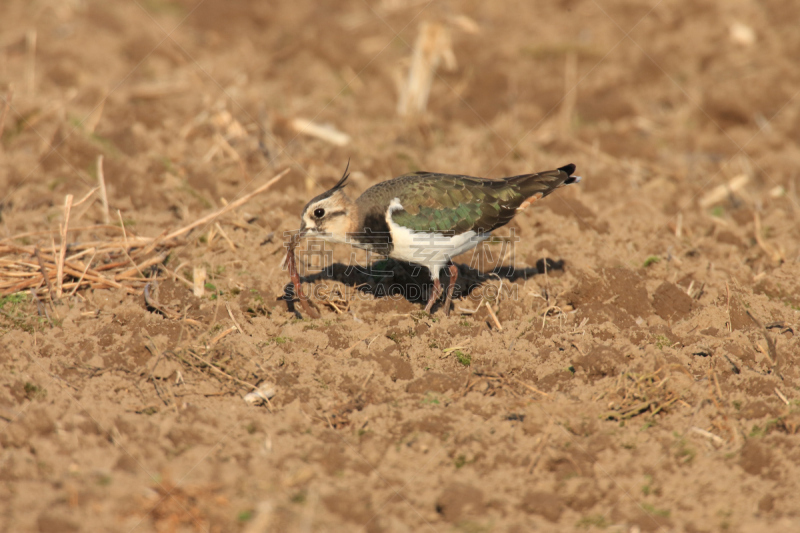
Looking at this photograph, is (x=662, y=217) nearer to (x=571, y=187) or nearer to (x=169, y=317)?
(x=571, y=187)

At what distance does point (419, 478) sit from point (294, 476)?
2.95 ft

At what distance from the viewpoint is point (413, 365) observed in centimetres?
628

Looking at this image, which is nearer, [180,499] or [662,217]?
[180,499]

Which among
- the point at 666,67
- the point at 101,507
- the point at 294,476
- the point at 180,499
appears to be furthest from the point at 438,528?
the point at 666,67

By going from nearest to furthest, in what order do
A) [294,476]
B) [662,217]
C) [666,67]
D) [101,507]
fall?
[101,507]
[294,476]
[662,217]
[666,67]

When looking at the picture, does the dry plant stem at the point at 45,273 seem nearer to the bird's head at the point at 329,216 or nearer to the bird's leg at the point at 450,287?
the bird's head at the point at 329,216

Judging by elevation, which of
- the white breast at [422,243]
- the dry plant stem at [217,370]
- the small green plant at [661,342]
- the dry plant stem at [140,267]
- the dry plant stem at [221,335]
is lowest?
the dry plant stem at [217,370]

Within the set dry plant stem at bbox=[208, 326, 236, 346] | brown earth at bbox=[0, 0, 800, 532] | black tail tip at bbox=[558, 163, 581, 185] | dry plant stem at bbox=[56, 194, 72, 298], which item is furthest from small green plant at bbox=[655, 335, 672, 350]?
dry plant stem at bbox=[56, 194, 72, 298]

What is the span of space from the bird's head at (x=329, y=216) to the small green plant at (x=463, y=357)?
5.86 ft

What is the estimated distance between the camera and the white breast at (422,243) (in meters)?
6.88

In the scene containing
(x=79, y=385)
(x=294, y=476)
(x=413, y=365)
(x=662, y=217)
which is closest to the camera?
(x=294, y=476)

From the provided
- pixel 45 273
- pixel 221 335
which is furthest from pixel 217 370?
pixel 45 273

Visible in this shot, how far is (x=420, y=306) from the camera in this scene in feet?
24.5

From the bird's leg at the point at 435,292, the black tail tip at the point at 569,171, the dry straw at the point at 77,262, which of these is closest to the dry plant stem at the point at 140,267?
the dry straw at the point at 77,262
